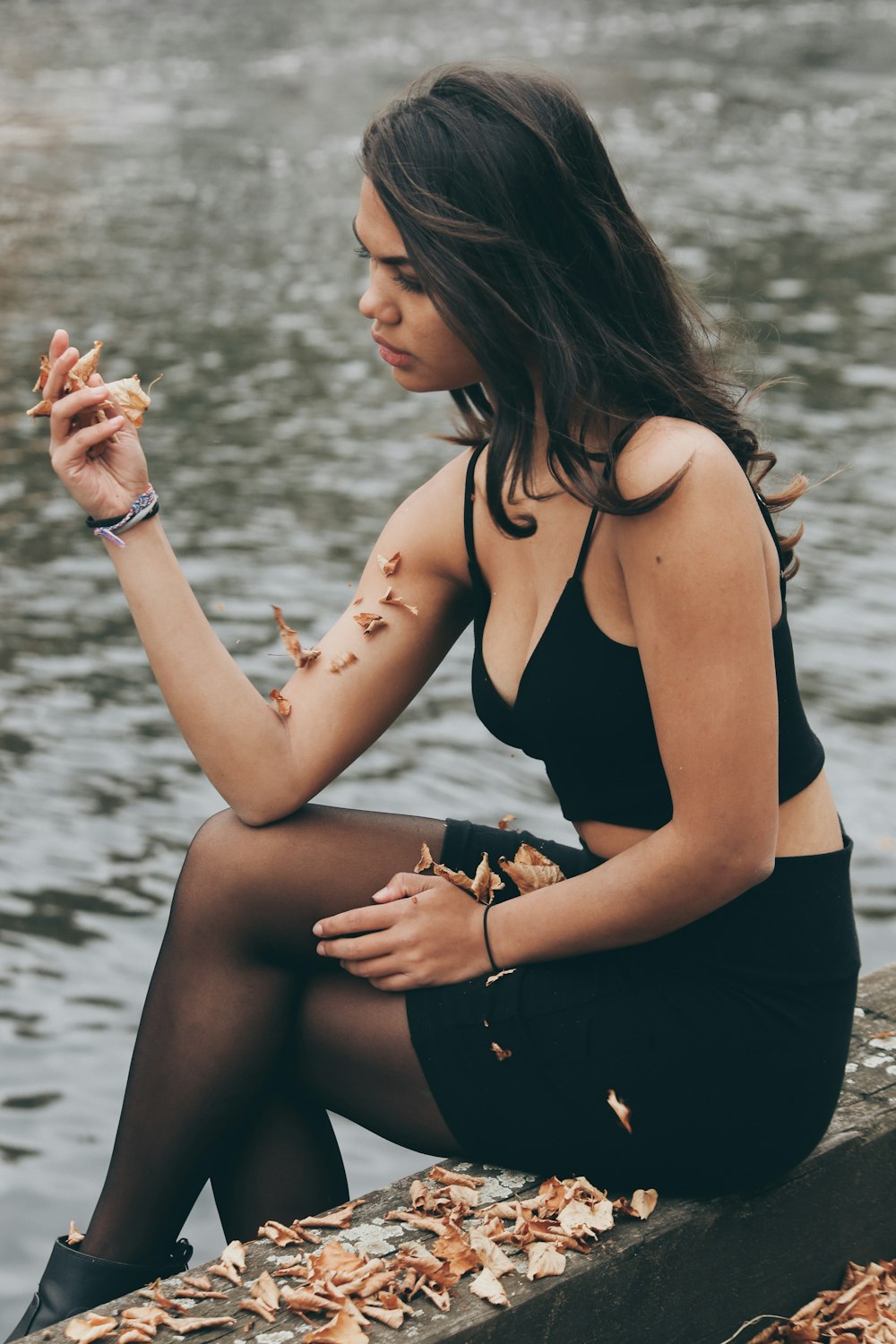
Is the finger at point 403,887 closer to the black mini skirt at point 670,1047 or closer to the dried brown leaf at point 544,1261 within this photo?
the black mini skirt at point 670,1047

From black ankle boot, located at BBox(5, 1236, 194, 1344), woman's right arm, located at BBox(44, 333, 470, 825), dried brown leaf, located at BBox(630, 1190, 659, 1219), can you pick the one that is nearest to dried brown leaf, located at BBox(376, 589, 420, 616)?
woman's right arm, located at BBox(44, 333, 470, 825)

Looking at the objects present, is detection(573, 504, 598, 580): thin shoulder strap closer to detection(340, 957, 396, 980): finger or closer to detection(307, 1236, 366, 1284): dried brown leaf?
detection(340, 957, 396, 980): finger

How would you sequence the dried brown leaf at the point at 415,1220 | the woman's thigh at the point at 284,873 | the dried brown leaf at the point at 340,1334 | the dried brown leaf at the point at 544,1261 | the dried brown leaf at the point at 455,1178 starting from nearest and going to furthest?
1. the dried brown leaf at the point at 340,1334
2. the dried brown leaf at the point at 544,1261
3. the dried brown leaf at the point at 415,1220
4. the dried brown leaf at the point at 455,1178
5. the woman's thigh at the point at 284,873

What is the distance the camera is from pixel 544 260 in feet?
7.27

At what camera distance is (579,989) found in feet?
7.32

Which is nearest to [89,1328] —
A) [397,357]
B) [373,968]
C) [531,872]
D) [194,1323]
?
[194,1323]

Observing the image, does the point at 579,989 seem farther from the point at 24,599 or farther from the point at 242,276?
the point at 242,276

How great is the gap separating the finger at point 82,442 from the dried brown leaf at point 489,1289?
1249 millimetres

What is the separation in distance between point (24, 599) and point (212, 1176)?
4404mm

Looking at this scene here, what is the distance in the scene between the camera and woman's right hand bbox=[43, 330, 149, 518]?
7.72 feet

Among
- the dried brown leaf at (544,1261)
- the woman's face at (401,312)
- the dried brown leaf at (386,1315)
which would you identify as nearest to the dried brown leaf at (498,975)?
the dried brown leaf at (544,1261)

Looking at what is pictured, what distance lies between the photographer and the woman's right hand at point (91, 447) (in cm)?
235

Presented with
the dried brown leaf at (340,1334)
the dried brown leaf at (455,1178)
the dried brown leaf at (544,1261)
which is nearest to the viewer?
the dried brown leaf at (340,1334)

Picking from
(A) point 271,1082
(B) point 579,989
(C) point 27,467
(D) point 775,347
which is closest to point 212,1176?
(A) point 271,1082
